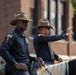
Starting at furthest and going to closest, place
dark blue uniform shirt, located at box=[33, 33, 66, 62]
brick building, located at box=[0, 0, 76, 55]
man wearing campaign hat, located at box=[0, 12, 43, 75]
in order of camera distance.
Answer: brick building, located at box=[0, 0, 76, 55]
dark blue uniform shirt, located at box=[33, 33, 66, 62]
man wearing campaign hat, located at box=[0, 12, 43, 75]

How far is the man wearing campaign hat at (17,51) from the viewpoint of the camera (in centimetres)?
584

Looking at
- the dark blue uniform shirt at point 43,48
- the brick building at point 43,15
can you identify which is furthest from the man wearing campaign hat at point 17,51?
the brick building at point 43,15

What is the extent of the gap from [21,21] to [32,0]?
14490 millimetres

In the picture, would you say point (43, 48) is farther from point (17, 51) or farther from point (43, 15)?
point (43, 15)

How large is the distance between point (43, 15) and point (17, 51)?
1501 cm

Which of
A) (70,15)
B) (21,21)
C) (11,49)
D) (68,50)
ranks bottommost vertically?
(68,50)

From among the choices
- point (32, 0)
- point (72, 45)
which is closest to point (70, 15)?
point (72, 45)

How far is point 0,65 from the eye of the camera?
608 cm

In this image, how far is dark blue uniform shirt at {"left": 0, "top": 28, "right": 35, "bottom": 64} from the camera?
5844 millimetres

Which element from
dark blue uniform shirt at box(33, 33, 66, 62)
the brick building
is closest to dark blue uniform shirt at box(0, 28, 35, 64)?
dark blue uniform shirt at box(33, 33, 66, 62)

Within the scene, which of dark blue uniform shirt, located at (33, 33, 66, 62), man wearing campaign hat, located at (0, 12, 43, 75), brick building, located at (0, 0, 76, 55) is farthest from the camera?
brick building, located at (0, 0, 76, 55)

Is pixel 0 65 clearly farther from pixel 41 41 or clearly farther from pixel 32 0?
pixel 32 0

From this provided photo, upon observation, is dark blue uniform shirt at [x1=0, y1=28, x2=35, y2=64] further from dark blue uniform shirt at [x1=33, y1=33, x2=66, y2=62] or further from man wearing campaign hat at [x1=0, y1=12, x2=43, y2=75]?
dark blue uniform shirt at [x1=33, y1=33, x2=66, y2=62]

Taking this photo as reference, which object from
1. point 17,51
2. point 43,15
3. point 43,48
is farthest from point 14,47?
point 43,15
